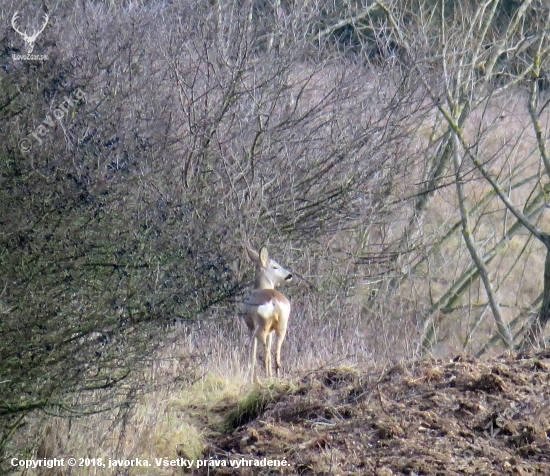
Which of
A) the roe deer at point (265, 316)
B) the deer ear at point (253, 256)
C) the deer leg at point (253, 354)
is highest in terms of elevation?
the deer ear at point (253, 256)

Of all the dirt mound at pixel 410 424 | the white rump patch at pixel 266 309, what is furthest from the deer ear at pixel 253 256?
the dirt mound at pixel 410 424

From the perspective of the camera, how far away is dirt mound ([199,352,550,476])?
197 inches

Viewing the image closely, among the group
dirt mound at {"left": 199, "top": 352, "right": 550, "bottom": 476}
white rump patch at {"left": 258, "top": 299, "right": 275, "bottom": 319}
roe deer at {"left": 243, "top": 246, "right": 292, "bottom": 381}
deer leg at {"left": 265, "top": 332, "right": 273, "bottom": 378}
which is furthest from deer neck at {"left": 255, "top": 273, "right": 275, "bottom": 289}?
dirt mound at {"left": 199, "top": 352, "right": 550, "bottom": 476}

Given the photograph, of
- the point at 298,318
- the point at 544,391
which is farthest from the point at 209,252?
the point at 298,318

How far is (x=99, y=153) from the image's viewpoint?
5.39 m

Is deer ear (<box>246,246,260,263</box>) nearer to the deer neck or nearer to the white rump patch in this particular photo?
the deer neck

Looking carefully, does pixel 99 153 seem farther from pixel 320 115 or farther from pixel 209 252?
pixel 320 115

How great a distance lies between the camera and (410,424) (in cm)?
541

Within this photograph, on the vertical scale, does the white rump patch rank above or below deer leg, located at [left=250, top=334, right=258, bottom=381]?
above

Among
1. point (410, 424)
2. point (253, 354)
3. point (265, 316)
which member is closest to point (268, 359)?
point (253, 354)

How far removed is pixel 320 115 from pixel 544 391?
760 cm

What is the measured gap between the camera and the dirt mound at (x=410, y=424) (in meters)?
5.01

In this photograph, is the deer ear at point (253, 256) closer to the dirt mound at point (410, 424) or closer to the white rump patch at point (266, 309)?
the white rump patch at point (266, 309)

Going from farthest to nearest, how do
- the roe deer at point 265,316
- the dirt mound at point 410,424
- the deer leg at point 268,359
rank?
the roe deer at point 265,316 → the deer leg at point 268,359 → the dirt mound at point 410,424
